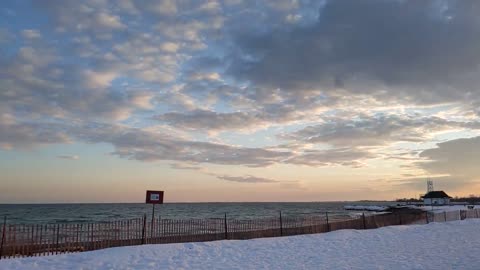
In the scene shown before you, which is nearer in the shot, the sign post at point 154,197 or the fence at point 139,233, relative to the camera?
the fence at point 139,233

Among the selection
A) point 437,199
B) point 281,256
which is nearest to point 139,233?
point 281,256

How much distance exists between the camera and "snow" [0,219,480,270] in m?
12.7

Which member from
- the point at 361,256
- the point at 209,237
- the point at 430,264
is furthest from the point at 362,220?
the point at 430,264

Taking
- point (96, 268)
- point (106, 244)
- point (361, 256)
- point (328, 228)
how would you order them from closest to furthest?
point (96, 268) < point (361, 256) < point (106, 244) < point (328, 228)

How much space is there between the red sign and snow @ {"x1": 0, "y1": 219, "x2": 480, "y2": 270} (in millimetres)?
2180

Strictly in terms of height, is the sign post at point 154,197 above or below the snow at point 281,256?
above

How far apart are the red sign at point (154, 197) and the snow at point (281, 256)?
218 cm

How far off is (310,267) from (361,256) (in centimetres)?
300

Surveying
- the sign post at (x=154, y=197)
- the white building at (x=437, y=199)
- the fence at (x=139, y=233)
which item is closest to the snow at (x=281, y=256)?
the fence at (x=139, y=233)

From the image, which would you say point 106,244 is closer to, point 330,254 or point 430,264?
point 330,254

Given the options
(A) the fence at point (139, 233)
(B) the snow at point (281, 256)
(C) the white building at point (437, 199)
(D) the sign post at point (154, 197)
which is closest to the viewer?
(B) the snow at point (281, 256)

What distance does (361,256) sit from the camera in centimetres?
1470

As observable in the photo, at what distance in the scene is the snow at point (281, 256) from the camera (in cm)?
1270

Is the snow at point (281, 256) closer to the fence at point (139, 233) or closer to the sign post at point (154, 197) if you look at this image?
the fence at point (139, 233)
